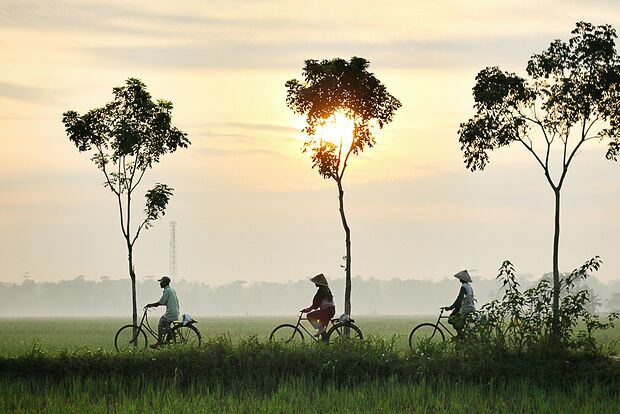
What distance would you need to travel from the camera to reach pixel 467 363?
21188 mm

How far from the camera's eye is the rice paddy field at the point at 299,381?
1834 centimetres

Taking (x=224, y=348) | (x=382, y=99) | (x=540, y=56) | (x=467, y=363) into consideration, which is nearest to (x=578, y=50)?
(x=540, y=56)

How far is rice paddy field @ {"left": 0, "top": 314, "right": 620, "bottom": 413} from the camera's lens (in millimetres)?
18344

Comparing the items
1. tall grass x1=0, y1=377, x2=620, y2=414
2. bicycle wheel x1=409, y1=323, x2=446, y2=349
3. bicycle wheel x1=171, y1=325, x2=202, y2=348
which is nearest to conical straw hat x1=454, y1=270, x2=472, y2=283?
bicycle wheel x1=409, y1=323, x2=446, y2=349

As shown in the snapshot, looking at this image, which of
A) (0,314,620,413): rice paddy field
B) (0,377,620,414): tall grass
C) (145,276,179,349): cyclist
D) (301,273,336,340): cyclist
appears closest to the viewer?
(0,377,620,414): tall grass

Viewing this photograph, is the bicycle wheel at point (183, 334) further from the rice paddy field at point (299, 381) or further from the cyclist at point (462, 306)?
the cyclist at point (462, 306)

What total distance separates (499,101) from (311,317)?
28.7 ft

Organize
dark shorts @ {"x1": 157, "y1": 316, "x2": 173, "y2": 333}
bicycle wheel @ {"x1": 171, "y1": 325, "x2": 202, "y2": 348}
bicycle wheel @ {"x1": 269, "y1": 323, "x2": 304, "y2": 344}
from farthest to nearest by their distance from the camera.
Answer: dark shorts @ {"x1": 157, "y1": 316, "x2": 173, "y2": 333} < bicycle wheel @ {"x1": 171, "y1": 325, "x2": 202, "y2": 348} < bicycle wheel @ {"x1": 269, "y1": 323, "x2": 304, "y2": 344}

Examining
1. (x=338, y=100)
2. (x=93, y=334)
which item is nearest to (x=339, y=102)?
(x=338, y=100)

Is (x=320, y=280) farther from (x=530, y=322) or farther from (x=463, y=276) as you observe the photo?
(x=530, y=322)

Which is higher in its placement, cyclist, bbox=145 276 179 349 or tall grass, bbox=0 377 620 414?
cyclist, bbox=145 276 179 349

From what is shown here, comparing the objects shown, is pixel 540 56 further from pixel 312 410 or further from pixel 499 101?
pixel 312 410

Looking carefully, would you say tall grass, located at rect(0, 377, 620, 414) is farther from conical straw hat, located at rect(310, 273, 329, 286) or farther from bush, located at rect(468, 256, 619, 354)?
conical straw hat, located at rect(310, 273, 329, 286)

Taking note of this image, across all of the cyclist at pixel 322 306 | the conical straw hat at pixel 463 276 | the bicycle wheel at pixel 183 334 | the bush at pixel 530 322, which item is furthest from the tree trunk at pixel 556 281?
the bicycle wheel at pixel 183 334
